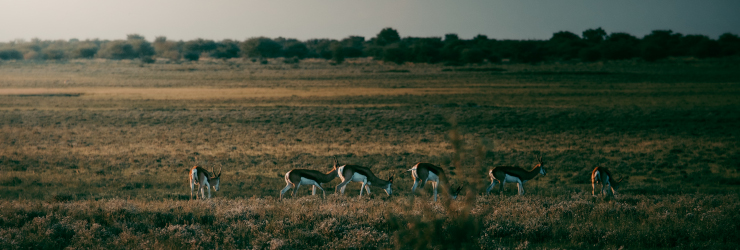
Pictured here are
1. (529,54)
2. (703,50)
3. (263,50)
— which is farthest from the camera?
(263,50)

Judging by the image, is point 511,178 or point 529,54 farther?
point 529,54

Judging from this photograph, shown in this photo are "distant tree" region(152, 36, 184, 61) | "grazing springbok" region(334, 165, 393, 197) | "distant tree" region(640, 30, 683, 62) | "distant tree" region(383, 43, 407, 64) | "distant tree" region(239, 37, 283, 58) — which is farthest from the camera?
"distant tree" region(152, 36, 184, 61)

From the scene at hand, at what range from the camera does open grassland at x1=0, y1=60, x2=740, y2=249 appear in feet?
33.0

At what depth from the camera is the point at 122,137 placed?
30.1 meters

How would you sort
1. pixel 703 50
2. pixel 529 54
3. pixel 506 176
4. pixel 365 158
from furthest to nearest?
pixel 703 50
pixel 529 54
pixel 365 158
pixel 506 176

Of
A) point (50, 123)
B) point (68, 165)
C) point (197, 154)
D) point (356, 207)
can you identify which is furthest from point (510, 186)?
point (50, 123)

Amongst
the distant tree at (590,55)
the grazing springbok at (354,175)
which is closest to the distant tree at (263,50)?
the distant tree at (590,55)

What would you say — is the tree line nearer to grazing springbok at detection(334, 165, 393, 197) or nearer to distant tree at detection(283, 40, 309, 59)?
distant tree at detection(283, 40, 309, 59)

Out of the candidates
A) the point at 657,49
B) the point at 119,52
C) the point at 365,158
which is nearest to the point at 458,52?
the point at 657,49

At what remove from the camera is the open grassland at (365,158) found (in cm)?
1005

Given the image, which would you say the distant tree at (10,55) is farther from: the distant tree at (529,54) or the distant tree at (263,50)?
the distant tree at (529,54)

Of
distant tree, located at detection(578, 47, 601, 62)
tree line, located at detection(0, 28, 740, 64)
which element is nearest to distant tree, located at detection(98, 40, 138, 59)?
tree line, located at detection(0, 28, 740, 64)

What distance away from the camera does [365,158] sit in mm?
24016

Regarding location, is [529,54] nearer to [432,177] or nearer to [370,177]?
[432,177]
